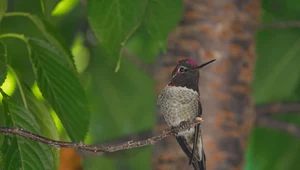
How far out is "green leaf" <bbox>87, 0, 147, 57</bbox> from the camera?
228 cm

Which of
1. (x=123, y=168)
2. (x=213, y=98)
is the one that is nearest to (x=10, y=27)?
(x=213, y=98)

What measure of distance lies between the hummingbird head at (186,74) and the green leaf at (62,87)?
0.34 meters

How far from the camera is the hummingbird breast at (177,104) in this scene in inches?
91.8

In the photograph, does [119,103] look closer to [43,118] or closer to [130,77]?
[130,77]

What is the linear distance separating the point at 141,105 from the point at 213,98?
1.92 meters

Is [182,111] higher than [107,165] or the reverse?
the reverse

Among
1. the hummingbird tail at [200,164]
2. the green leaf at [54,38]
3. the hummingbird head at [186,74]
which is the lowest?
the hummingbird tail at [200,164]

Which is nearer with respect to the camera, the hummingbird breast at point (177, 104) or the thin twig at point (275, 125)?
the hummingbird breast at point (177, 104)

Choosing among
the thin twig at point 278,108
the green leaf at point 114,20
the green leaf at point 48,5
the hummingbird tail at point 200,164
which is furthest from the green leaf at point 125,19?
the thin twig at point 278,108

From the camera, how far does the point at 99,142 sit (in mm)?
4906

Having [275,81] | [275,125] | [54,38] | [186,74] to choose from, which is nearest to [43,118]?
[54,38]

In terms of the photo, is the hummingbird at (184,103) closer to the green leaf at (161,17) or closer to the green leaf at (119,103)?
the green leaf at (161,17)

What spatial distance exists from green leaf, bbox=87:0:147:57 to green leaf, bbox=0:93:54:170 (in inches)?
13.6

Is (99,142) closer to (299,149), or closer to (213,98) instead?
(299,149)
